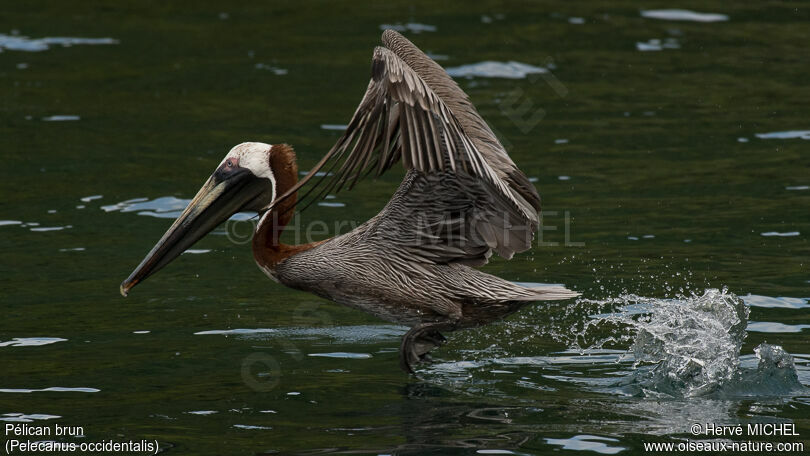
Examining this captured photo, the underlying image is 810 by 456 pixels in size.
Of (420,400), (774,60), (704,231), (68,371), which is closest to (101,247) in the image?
(68,371)

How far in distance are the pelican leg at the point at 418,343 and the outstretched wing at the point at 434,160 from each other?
36cm

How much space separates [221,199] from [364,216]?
235cm

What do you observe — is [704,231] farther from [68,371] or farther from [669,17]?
[669,17]

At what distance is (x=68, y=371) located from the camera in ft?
18.9

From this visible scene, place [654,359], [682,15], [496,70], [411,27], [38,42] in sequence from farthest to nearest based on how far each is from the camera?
[682,15]
[411,27]
[38,42]
[496,70]
[654,359]

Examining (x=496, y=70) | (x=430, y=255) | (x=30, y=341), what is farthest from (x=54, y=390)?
(x=496, y=70)

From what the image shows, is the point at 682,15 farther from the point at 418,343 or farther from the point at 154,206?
the point at 418,343

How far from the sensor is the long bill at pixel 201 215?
19.8 feet

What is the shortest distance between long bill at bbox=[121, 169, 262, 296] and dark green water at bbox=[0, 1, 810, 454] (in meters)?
0.45

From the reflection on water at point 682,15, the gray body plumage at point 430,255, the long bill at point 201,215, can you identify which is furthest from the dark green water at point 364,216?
the long bill at point 201,215

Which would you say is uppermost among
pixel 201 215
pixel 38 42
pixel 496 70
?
pixel 38 42

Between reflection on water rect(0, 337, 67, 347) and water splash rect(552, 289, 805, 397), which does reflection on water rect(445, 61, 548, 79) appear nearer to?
water splash rect(552, 289, 805, 397)

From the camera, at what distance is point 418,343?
5.88m

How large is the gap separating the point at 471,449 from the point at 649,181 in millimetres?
4913
